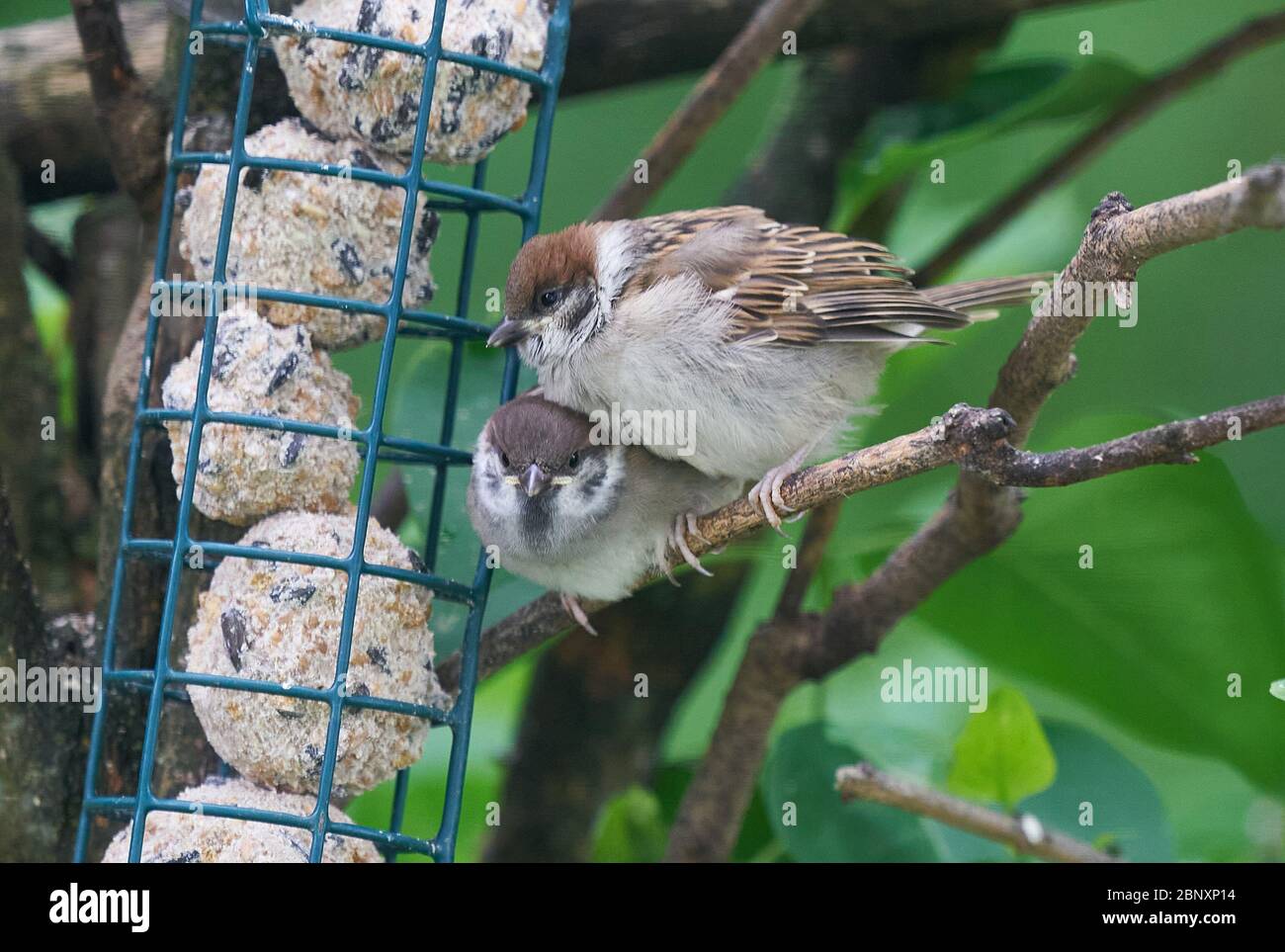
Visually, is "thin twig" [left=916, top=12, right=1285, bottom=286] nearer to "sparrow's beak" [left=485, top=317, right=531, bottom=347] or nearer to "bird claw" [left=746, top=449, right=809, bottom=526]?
"bird claw" [left=746, top=449, right=809, bottom=526]

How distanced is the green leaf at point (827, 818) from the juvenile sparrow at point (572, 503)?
0.61 metres

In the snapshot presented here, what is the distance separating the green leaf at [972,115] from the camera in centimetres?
432

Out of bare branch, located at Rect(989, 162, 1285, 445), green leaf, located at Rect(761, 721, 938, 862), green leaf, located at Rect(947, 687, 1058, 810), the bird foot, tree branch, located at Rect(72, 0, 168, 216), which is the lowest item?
green leaf, located at Rect(761, 721, 938, 862)

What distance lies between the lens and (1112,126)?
4.61 metres

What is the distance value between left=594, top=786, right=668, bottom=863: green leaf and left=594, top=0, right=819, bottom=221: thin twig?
1615 millimetres

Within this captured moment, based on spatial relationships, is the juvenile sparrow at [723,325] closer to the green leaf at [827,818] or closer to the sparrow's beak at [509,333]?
the sparrow's beak at [509,333]

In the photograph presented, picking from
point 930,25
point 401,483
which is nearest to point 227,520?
point 401,483

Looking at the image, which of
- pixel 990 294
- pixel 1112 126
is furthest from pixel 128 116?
pixel 1112 126

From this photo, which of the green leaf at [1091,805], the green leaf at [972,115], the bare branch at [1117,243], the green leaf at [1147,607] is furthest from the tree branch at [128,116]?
the green leaf at [1091,805]

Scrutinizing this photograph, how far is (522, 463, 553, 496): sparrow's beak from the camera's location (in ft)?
12.2

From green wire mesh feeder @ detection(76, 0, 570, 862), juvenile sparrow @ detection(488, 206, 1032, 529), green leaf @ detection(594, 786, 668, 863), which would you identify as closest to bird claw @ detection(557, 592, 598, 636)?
green wire mesh feeder @ detection(76, 0, 570, 862)

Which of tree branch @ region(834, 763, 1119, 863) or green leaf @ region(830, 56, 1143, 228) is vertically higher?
green leaf @ region(830, 56, 1143, 228)
